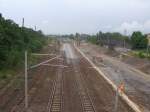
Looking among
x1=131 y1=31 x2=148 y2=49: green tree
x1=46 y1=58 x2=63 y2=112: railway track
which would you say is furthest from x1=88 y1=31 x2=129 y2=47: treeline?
x1=46 y1=58 x2=63 y2=112: railway track

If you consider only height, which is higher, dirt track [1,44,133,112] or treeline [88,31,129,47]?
treeline [88,31,129,47]

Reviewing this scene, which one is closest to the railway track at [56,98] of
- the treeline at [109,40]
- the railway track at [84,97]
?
the railway track at [84,97]

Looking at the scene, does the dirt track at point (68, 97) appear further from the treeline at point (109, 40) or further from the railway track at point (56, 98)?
the treeline at point (109, 40)

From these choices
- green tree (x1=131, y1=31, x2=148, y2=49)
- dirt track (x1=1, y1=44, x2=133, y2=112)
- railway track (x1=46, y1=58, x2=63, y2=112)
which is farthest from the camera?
green tree (x1=131, y1=31, x2=148, y2=49)

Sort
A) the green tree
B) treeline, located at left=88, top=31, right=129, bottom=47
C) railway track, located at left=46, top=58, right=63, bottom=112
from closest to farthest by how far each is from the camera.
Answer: railway track, located at left=46, top=58, right=63, bottom=112
the green tree
treeline, located at left=88, top=31, right=129, bottom=47

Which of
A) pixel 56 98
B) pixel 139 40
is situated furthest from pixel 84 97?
pixel 139 40

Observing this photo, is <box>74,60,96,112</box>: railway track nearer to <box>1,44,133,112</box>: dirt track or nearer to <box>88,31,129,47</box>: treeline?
<box>1,44,133,112</box>: dirt track

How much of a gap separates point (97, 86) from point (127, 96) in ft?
19.2

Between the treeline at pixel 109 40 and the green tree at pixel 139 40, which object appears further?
the treeline at pixel 109 40

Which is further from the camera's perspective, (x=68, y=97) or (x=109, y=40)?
(x=109, y=40)

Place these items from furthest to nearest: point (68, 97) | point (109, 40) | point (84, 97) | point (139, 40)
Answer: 1. point (109, 40)
2. point (139, 40)
3. point (84, 97)
4. point (68, 97)

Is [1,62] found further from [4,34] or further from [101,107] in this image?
[101,107]

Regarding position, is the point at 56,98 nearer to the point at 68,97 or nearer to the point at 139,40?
the point at 68,97

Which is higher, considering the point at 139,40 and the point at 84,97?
the point at 139,40
